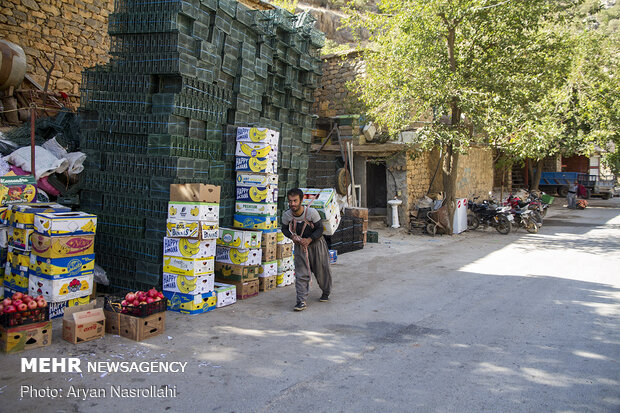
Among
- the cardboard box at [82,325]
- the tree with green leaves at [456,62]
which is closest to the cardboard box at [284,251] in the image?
the cardboard box at [82,325]

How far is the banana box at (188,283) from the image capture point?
20.0 feet

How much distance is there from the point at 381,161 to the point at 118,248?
1058cm

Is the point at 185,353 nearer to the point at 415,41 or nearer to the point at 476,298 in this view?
the point at 476,298

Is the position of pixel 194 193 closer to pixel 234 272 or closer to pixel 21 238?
pixel 234 272

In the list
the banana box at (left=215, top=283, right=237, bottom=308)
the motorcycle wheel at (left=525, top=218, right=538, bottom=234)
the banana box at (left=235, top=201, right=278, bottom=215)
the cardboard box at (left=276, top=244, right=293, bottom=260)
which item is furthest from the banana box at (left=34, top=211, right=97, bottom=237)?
the motorcycle wheel at (left=525, top=218, right=538, bottom=234)

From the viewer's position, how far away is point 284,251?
793 cm

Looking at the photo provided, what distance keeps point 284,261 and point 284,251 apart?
20cm

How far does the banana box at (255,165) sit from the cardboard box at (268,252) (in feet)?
3.98

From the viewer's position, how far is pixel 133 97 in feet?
22.7

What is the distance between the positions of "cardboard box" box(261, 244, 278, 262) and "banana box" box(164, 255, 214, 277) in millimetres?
1358

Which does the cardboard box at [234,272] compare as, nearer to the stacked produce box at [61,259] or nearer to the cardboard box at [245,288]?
the cardboard box at [245,288]

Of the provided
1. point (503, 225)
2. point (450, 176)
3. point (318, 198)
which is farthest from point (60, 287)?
point (503, 225)

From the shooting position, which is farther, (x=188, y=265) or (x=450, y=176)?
(x=450, y=176)

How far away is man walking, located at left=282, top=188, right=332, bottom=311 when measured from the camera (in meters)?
6.54
